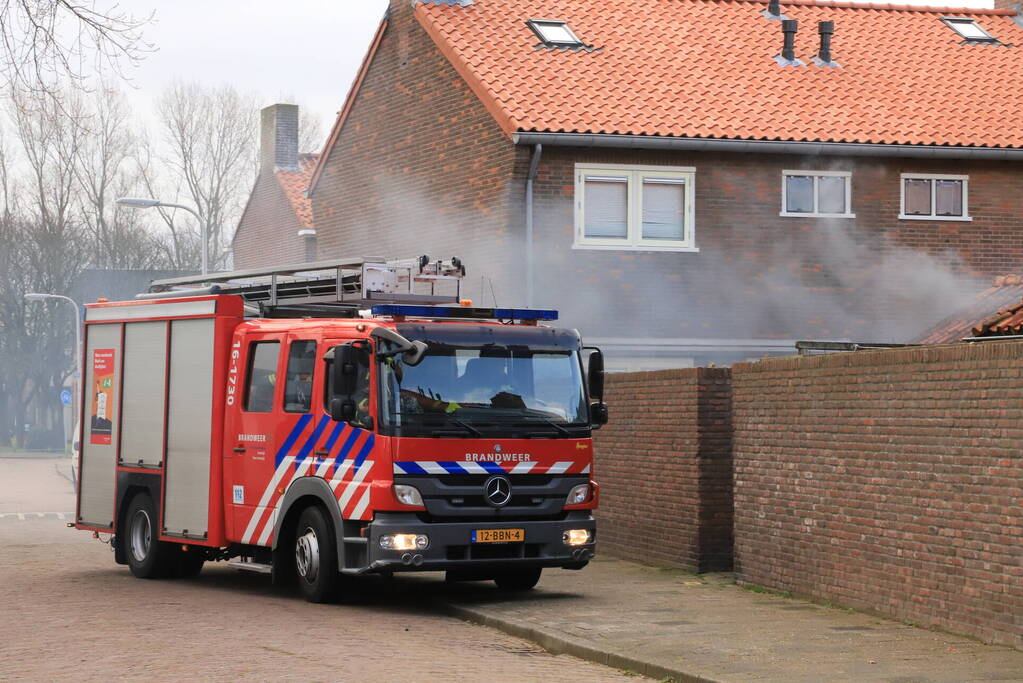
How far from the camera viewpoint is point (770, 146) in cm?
2508

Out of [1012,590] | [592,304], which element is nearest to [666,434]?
[1012,590]

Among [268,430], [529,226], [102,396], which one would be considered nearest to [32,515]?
[529,226]

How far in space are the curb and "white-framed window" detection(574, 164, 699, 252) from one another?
41.2 feet

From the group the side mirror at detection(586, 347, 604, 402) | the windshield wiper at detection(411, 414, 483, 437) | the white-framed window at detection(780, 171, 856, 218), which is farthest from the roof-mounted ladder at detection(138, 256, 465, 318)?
the white-framed window at detection(780, 171, 856, 218)

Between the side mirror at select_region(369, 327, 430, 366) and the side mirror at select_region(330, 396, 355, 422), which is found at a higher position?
the side mirror at select_region(369, 327, 430, 366)

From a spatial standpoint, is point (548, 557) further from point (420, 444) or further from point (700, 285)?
point (700, 285)

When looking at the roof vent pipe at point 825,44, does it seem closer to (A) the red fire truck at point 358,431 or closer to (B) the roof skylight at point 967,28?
(B) the roof skylight at point 967,28

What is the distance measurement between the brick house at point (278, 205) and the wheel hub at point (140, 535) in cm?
2569

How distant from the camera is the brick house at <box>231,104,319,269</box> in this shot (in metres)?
43.0

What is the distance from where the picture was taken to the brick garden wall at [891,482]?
1068cm

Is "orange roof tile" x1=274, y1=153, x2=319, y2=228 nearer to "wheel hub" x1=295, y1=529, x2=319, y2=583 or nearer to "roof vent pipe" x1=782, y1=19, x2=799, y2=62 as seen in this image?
"roof vent pipe" x1=782, y1=19, x2=799, y2=62

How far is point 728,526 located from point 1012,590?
499 centimetres

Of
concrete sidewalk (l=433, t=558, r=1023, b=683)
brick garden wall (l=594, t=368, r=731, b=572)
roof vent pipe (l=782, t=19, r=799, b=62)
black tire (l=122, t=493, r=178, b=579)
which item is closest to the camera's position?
concrete sidewalk (l=433, t=558, r=1023, b=683)

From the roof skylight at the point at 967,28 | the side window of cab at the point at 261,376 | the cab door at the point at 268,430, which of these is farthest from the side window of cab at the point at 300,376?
the roof skylight at the point at 967,28
